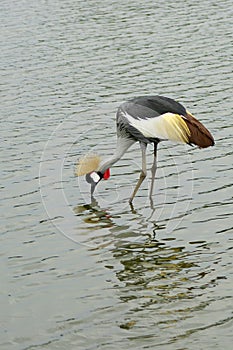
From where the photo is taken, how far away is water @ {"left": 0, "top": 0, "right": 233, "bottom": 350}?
27.9 ft

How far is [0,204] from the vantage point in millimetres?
12250

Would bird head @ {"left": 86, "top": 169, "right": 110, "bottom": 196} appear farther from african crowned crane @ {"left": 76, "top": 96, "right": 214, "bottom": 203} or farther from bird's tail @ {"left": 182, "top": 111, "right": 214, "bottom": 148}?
bird's tail @ {"left": 182, "top": 111, "right": 214, "bottom": 148}

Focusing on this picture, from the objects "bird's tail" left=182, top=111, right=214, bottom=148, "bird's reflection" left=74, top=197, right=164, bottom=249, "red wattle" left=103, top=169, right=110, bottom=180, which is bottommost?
"bird's reflection" left=74, top=197, right=164, bottom=249

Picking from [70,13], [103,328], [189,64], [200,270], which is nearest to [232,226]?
[200,270]

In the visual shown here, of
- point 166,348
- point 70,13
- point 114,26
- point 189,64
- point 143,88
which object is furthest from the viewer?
point 70,13

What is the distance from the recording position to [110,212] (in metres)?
12.1

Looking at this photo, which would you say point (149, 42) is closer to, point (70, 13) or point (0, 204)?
point (70, 13)

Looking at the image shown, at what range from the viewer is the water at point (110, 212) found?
8500 millimetres

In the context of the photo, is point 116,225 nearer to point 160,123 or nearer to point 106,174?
point 106,174

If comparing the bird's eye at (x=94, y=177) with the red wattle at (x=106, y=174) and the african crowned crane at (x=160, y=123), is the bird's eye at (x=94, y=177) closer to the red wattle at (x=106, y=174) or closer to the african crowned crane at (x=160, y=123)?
the red wattle at (x=106, y=174)

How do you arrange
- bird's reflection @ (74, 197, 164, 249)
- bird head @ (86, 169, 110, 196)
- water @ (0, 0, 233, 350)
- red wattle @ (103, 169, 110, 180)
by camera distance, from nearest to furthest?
water @ (0, 0, 233, 350), bird's reflection @ (74, 197, 164, 249), bird head @ (86, 169, 110, 196), red wattle @ (103, 169, 110, 180)

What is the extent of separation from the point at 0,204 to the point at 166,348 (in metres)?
5.00

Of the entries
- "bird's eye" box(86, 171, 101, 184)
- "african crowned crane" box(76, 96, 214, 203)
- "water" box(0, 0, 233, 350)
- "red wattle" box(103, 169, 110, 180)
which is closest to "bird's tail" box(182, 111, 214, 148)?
"african crowned crane" box(76, 96, 214, 203)

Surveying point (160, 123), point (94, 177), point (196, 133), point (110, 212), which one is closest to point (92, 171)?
point (94, 177)
